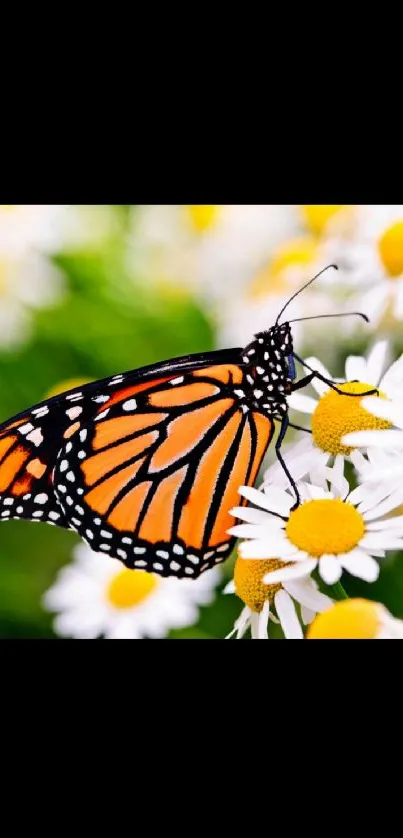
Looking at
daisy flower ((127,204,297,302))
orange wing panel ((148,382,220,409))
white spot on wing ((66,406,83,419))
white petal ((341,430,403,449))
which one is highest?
daisy flower ((127,204,297,302))

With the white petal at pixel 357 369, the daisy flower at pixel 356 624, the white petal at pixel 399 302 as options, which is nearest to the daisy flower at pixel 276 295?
the white petal at pixel 399 302

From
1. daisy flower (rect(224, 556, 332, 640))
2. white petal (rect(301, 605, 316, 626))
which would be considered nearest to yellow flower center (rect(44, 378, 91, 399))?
daisy flower (rect(224, 556, 332, 640))

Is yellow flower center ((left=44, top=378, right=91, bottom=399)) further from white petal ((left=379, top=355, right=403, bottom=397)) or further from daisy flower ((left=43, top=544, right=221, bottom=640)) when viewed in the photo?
white petal ((left=379, top=355, right=403, bottom=397))

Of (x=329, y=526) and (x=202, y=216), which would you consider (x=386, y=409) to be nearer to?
(x=329, y=526)

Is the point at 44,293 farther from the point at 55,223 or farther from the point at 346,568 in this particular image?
the point at 346,568
